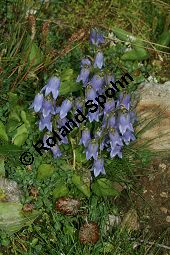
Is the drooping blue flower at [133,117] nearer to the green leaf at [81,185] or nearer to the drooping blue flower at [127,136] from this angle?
the drooping blue flower at [127,136]

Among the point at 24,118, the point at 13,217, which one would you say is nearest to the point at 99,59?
the point at 24,118

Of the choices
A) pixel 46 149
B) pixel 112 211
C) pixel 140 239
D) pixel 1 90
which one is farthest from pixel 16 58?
pixel 140 239

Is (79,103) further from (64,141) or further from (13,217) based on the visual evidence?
(13,217)

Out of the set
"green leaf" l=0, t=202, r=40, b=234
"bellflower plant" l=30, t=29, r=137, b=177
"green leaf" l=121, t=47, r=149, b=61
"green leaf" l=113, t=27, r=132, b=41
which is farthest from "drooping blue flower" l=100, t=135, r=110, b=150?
"green leaf" l=113, t=27, r=132, b=41

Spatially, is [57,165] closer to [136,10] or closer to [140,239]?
[140,239]

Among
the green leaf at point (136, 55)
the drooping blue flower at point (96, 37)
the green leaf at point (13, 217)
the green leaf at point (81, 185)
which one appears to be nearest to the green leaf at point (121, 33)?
the green leaf at point (136, 55)
